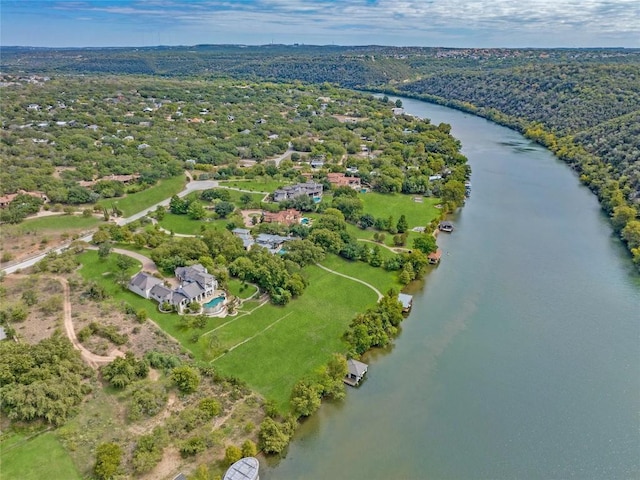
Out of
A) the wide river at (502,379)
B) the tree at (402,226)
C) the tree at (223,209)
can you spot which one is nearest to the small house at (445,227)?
the wide river at (502,379)

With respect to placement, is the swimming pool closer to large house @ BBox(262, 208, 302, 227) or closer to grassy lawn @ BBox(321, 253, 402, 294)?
grassy lawn @ BBox(321, 253, 402, 294)

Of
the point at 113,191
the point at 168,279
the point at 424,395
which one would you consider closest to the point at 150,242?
the point at 168,279

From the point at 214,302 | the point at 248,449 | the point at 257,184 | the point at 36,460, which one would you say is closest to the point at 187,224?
the point at 257,184

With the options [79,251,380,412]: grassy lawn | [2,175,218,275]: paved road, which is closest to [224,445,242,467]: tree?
[79,251,380,412]: grassy lawn

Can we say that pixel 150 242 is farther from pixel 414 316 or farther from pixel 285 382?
pixel 414 316

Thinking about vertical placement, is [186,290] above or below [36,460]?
above

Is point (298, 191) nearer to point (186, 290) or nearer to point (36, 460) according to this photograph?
point (186, 290)

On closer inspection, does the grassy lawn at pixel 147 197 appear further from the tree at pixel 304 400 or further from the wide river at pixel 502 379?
the tree at pixel 304 400
